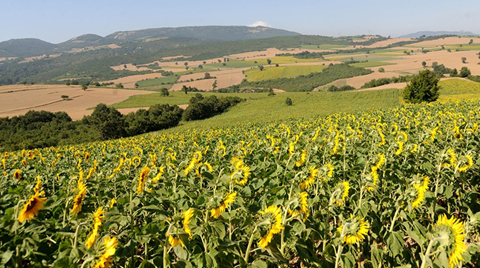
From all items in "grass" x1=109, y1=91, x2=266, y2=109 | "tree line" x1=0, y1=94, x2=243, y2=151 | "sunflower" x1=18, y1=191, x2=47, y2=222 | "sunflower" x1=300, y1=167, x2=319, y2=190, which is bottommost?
"tree line" x1=0, y1=94, x2=243, y2=151

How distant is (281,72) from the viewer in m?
175

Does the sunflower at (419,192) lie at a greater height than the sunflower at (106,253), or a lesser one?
lesser

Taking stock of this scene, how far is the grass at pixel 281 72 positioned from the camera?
167375 millimetres

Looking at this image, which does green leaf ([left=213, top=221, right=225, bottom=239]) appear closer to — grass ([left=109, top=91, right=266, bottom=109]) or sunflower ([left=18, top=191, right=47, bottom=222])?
sunflower ([left=18, top=191, right=47, bottom=222])

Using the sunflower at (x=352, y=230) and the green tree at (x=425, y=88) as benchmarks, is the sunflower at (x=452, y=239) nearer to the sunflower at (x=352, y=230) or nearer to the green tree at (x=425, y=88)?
the sunflower at (x=352, y=230)

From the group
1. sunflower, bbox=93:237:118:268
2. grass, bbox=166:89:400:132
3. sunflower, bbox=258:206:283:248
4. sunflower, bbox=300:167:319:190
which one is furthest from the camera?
grass, bbox=166:89:400:132

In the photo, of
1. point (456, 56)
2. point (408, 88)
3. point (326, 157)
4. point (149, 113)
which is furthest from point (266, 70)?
point (326, 157)

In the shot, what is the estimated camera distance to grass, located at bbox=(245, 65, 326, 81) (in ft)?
549

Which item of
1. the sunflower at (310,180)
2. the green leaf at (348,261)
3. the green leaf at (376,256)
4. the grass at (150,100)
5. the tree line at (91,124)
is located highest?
the sunflower at (310,180)

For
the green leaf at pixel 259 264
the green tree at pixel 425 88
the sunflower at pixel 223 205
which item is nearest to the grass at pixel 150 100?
the green tree at pixel 425 88

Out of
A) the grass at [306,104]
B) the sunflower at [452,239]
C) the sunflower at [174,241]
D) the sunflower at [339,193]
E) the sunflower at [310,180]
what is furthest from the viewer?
the grass at [306,104]

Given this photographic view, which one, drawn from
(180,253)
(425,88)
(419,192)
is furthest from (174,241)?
(425,88)

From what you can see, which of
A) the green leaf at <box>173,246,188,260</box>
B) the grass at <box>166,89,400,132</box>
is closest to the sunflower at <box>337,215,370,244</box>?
the green leaf at <box>173,246,188,260</box>

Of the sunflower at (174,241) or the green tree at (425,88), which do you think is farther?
the green tree at (425,88)
